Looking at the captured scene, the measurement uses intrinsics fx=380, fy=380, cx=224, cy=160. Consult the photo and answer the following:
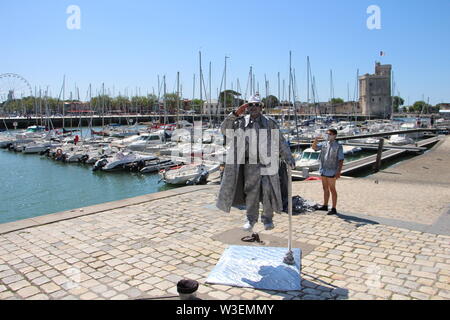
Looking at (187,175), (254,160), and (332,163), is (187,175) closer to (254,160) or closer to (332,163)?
(332,163)

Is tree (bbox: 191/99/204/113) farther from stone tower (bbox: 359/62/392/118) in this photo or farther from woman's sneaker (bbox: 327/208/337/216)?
stone tower (bbox: 359/62/392/118)

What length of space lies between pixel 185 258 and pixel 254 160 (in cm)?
185

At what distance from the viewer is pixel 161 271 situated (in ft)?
16.9

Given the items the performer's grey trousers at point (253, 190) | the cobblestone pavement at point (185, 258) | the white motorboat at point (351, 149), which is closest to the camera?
the cobblestone pavement at point (185, 258)

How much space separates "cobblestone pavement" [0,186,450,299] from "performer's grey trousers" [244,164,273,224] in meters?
0.94

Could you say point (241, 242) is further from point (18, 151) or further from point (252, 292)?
point (18, 151)

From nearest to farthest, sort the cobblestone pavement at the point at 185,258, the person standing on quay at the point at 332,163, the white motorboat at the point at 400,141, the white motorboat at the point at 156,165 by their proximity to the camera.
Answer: the cobblestone pavement at the point at 185,258 < the person standing on quay at the point at 332,163 < the white motorboat at the point at 156,165 < the white motorboat at the point at 400,141

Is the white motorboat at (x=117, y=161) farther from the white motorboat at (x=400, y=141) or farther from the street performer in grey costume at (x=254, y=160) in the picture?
the street performer in grey costume at (x=254, y=160)

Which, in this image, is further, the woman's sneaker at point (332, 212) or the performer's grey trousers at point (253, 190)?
the woman's sneaker at point (332, 212)

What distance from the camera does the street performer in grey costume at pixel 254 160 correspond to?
5.07 metres

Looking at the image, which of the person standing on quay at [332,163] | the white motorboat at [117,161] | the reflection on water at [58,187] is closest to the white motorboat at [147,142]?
the reflection on water at [58,187]

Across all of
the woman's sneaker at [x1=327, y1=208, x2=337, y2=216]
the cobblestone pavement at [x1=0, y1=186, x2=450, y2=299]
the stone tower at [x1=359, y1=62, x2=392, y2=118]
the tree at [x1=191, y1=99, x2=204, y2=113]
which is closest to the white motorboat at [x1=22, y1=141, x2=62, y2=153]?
the tree at [x1=191, y1=99, x2=204, y2=113]

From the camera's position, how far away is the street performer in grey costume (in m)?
5.07

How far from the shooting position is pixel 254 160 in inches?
200
